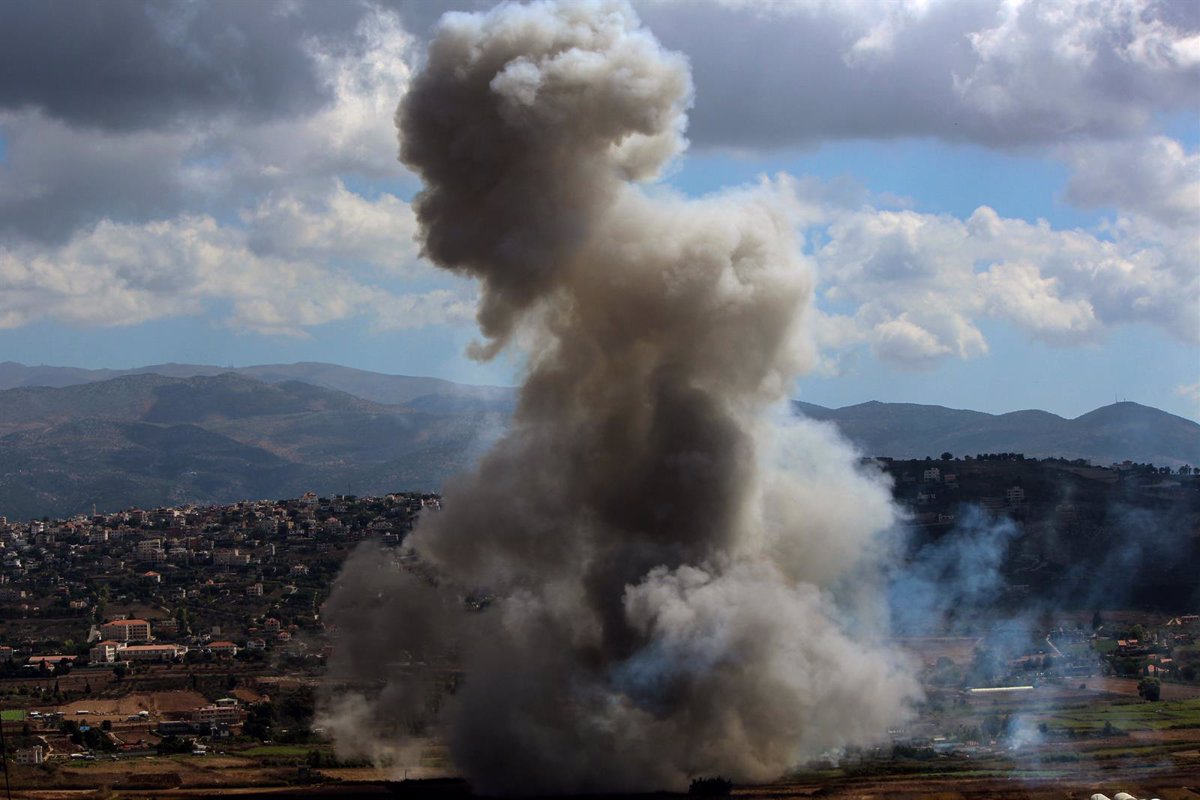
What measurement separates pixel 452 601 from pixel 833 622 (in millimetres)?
14877

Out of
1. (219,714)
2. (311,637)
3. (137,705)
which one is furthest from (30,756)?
(311,637)

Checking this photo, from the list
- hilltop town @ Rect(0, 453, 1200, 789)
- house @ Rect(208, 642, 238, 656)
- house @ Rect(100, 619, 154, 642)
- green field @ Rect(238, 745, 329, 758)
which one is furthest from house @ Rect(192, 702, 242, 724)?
house @ Rect(100, 619, 154, 642)

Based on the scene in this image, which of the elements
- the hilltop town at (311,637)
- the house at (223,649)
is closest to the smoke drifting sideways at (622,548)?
the hilltop town at (311,637)

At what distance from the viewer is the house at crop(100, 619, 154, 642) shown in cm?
12175

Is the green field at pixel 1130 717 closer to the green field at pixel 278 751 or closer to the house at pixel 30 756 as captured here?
the green field at pixel 278 751

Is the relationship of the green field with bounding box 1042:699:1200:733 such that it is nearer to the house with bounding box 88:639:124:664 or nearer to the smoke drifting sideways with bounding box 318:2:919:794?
the smoke drifting sideways with bounding box 318:2:919:794

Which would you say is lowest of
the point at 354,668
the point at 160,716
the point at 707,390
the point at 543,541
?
the point at 160,716

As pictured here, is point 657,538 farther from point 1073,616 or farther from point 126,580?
point 126,580

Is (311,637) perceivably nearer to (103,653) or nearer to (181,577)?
(103,653)

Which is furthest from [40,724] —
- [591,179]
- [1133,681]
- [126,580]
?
[126,580]

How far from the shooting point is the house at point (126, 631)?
→ 121750mm

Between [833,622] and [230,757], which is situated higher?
[833,622]

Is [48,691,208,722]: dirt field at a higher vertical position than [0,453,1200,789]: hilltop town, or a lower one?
lower

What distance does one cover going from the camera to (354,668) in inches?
2635
